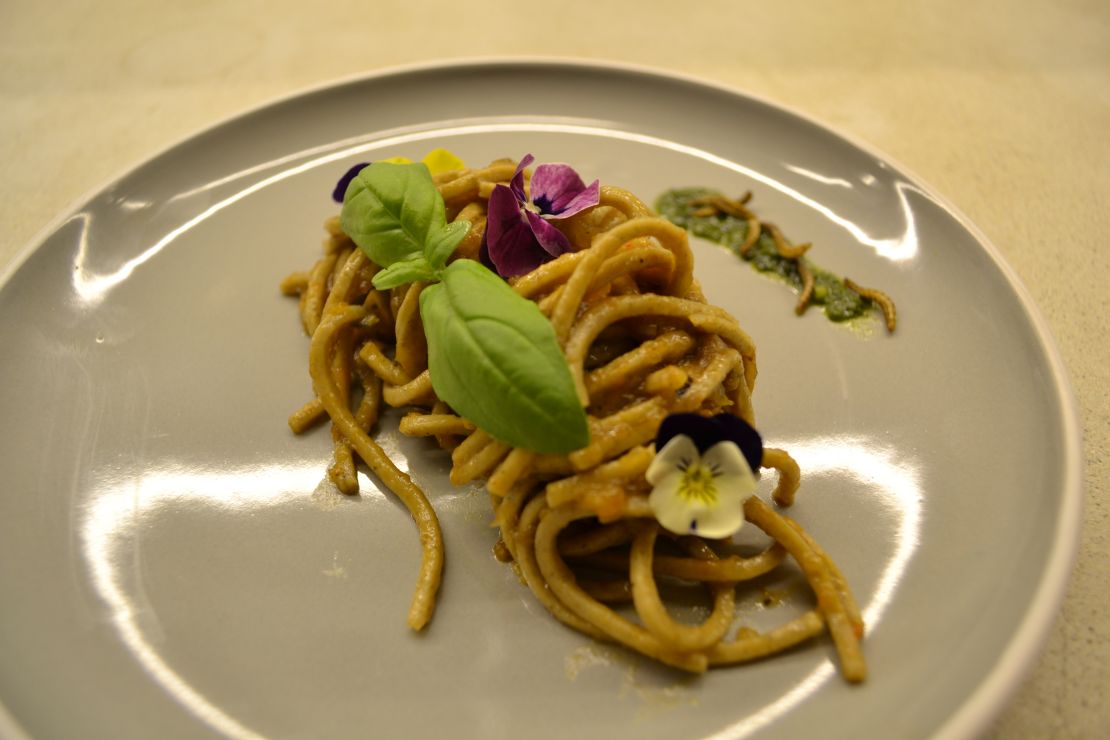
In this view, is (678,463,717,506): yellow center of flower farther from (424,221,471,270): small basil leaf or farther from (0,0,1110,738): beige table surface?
(0,0,1110,738): beige table surface

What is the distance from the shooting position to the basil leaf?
6.76ft

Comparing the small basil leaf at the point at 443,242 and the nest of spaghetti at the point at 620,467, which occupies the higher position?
the small basil leaf at the point at 443,242

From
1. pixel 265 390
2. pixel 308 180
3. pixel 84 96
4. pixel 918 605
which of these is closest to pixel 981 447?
pixel 918 605

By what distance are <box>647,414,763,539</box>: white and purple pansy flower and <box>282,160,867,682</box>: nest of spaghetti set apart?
61 mm

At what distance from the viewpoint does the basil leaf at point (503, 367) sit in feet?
6.76

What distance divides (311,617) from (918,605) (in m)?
1.71

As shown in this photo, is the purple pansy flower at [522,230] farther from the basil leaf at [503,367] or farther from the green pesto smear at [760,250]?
the green pesto smear at [760,250]

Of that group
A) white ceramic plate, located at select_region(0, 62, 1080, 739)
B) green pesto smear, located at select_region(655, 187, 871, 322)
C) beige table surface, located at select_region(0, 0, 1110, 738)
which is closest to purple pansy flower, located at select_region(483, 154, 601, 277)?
white ceramic plate, located at select_region(0, 62, 1080, 739)

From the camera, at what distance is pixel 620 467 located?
7.06 feet

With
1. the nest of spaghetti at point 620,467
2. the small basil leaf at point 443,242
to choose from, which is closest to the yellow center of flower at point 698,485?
the nest of spaghetti at point 620,467

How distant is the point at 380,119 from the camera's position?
13.2 ft

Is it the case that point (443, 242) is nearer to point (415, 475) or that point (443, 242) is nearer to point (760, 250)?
point (415, 475)

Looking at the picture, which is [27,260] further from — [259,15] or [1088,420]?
[1088,420]

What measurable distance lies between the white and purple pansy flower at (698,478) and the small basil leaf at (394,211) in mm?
1097
